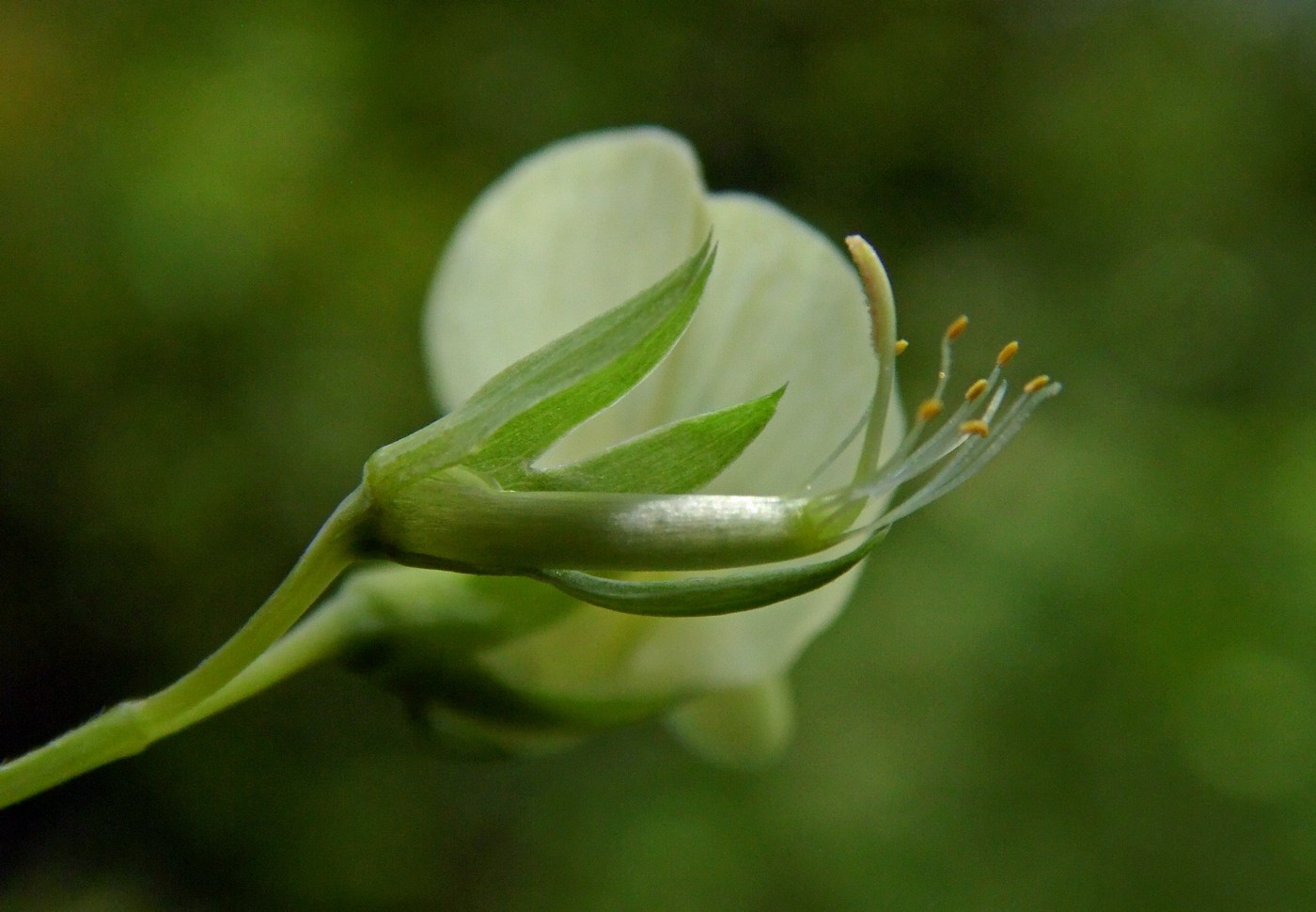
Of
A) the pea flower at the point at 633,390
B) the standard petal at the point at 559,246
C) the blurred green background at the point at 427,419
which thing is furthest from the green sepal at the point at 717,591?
the blurred green background at the point at 427,419

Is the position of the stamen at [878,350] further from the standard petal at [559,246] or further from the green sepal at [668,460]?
the standard petal at [559,246]

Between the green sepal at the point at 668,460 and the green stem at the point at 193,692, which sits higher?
the green sepal at the point at 668,460

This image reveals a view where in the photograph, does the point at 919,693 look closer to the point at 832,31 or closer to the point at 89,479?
the point at 89,479

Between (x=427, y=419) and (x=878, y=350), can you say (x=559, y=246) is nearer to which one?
(x=878, y=350)

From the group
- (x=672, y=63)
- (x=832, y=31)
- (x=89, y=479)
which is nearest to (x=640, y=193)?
(x=89, y=479)

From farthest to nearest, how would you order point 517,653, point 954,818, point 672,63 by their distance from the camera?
point 672,63 < point 954,818 < point 517,653

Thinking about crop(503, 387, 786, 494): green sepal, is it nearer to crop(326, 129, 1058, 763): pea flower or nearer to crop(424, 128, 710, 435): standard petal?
crop(326, 129, 1058, 763): pea flower
